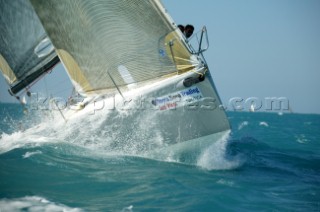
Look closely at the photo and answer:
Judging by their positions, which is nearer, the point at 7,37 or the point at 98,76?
the point at 98,76

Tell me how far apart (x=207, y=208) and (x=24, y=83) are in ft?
24.9

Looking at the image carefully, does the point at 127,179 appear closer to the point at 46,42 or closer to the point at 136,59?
the point at 136,59

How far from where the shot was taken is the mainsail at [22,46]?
9.33 meters

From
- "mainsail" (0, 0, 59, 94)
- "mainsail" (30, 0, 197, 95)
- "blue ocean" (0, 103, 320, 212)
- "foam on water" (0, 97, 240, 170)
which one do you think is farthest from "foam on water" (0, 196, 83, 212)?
"mainsail" (0, 0, 59, 94)

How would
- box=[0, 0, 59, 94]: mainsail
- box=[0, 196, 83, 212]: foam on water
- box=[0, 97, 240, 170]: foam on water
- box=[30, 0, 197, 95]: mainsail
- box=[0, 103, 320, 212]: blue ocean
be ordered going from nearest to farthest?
1. box=[0, 196, 83, 212]: foam on water
2. box=[0, 103, 320, 212]: blue ocean
3. box=[30, 0, 197, 95]: mainsail
4. box=[0, 97, 240, 170]: foam on water
5. box=[0, 0, 59, 94]: mainsail

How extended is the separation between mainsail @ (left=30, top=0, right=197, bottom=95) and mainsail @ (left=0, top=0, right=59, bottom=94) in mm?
1761

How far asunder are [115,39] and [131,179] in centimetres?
309

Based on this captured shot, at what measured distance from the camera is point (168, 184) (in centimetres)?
601

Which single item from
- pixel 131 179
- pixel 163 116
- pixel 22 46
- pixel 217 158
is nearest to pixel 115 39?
pixel 163 116

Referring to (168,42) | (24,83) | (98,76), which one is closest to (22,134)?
(24,83)

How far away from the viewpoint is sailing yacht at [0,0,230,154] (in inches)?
268

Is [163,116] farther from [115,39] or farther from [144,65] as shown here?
[115,39]

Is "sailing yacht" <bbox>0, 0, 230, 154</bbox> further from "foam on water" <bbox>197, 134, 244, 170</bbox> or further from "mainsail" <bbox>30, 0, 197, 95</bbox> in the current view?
"foam on water" <bbox>197, 134, 244, 170</bbox>

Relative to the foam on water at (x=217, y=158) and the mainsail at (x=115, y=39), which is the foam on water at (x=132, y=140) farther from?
the mainsail at (x=115, y=39)
